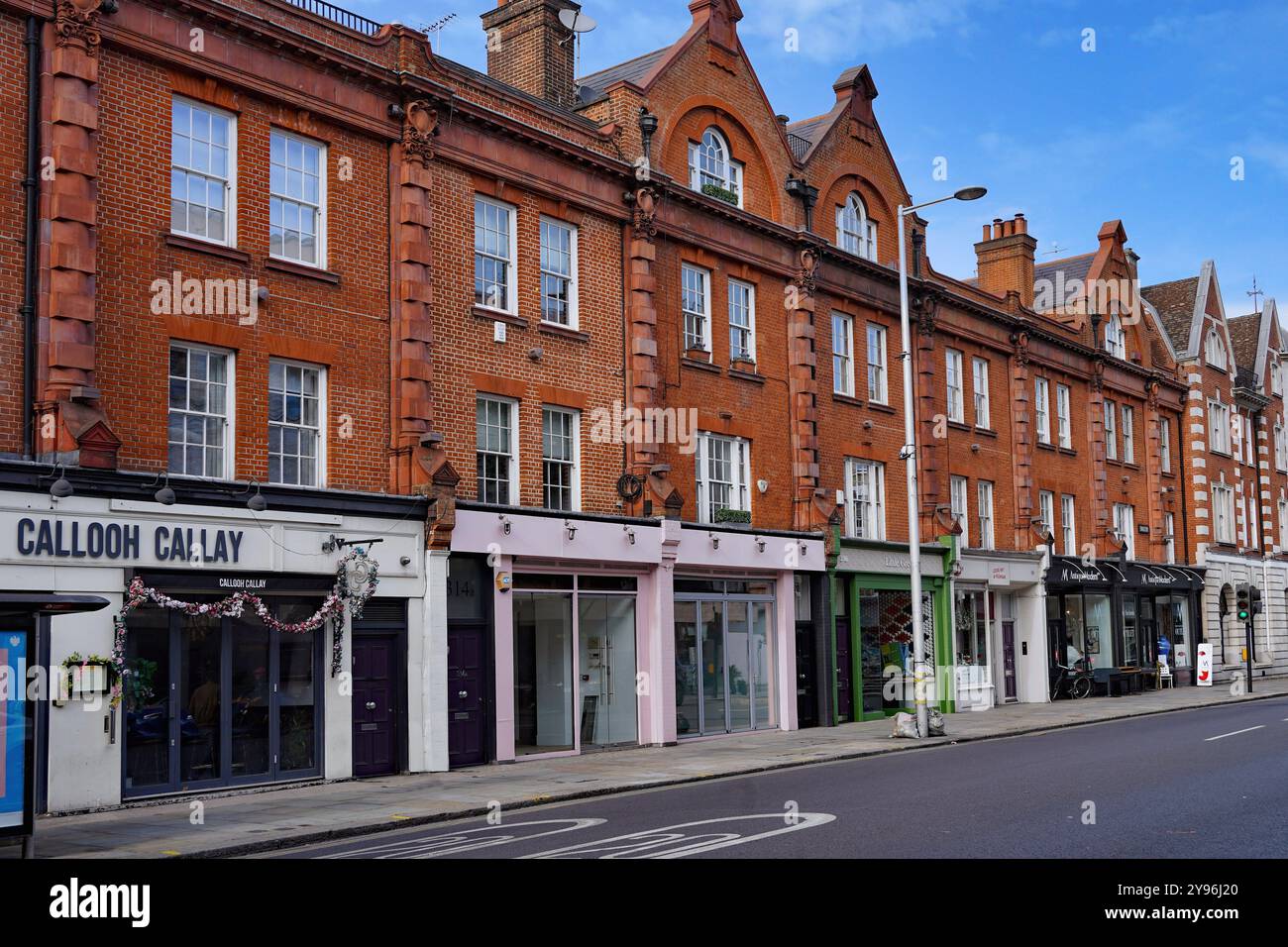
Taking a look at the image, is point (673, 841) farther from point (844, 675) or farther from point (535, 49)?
point (844, 675)

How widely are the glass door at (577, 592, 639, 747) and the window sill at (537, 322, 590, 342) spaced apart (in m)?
4.65

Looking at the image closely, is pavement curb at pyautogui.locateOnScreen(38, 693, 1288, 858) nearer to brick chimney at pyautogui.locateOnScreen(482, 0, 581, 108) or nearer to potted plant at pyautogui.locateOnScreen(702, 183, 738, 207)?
potted plant at pyautogui.locateOnScreen(702, 183, 738, 207)

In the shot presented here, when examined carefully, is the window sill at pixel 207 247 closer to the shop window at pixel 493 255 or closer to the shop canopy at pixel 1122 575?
the shop window at pixel 493 255

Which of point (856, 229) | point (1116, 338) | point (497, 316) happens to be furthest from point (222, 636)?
point (1116, 338)

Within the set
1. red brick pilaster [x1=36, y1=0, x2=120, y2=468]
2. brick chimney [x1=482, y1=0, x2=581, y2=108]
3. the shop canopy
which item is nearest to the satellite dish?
brick chimney [x1=482, y1=0, x2=581, y2=108]

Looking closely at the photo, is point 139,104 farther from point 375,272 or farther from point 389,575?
point 389,575

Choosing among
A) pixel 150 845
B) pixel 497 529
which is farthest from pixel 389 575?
pixel 150 845

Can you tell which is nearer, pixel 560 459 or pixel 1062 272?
pixel 560 459

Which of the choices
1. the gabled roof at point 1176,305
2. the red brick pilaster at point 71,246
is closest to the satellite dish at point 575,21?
the red brick pilaster at point 71,246

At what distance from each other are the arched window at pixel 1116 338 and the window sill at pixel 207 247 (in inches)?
1326

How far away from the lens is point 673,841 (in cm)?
1170

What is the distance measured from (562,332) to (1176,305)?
37887 millimetres

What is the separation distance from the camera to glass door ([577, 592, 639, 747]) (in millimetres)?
23297

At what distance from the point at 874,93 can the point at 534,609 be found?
17566 mm
